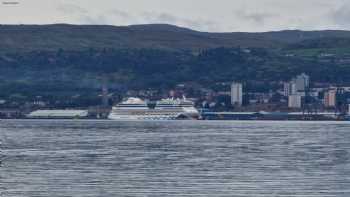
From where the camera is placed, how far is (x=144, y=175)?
57.2 metres

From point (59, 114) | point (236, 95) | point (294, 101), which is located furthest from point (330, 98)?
point (59, 114)

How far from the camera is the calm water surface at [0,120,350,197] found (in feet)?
169

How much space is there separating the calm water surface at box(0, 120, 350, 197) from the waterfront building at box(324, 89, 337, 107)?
97.8 meters

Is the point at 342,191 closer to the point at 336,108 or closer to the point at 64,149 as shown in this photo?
the point at 64,149

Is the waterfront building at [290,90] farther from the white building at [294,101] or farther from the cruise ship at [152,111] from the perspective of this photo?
the cruise ship at [152,111]

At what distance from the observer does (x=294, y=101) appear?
614ft

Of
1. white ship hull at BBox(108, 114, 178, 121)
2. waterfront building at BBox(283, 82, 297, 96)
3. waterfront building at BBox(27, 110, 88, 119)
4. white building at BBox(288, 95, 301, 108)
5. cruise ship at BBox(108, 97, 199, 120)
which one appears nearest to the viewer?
white ship hull at BBox(108, 114, 178, 121)

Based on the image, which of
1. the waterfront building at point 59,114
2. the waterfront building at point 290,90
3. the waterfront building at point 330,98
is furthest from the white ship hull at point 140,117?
the waterfront building at point 290,90

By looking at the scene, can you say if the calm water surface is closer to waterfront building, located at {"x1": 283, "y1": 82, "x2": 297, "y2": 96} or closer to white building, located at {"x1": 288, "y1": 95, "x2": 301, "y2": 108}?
white building, located at {"x1": 288, "y1": 95, "x2": 301, "y2": 108}

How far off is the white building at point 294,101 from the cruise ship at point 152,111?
17686 mm

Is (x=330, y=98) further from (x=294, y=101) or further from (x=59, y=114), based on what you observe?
(x=59, y=114)

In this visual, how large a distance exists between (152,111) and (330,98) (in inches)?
1107

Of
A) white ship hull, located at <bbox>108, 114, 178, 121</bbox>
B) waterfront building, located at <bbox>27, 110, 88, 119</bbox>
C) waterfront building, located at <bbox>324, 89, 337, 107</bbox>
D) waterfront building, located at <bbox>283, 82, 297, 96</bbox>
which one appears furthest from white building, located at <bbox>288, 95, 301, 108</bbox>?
waterfront building, located at <bbox>27, 110, 88, 119</bbox>

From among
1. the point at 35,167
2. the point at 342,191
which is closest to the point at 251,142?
the point at 35,167
